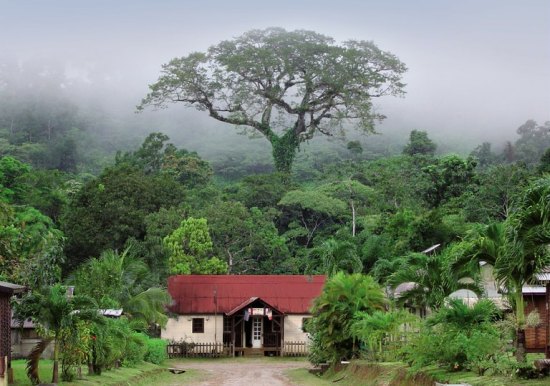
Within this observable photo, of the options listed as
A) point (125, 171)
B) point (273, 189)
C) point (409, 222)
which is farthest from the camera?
point (273, 189)

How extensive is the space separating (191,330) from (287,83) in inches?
1173

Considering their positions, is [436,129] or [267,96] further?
[436,129]

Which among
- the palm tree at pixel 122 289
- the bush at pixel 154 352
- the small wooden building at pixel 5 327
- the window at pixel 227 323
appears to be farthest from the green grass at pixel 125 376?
the window at pixel 227 323

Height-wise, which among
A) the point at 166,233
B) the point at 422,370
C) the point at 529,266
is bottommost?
the point at 422,370

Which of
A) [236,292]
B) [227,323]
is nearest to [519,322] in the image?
[227,323]

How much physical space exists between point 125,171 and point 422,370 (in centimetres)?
4296

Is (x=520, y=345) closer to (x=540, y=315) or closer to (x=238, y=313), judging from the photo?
(x=540, y=315)

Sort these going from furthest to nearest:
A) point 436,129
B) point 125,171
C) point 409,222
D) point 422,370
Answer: point 436,129 → point 125,171 → point 409,222 → point 422,370

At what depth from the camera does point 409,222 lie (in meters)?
59.2

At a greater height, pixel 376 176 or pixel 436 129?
pixel 436 129

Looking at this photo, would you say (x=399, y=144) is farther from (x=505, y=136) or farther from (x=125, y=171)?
(x=125, y=171)

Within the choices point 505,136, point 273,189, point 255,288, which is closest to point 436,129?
point 505,136

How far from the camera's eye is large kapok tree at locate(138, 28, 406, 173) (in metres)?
74.3

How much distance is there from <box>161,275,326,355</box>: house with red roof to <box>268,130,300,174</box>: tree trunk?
2361 centimetres
